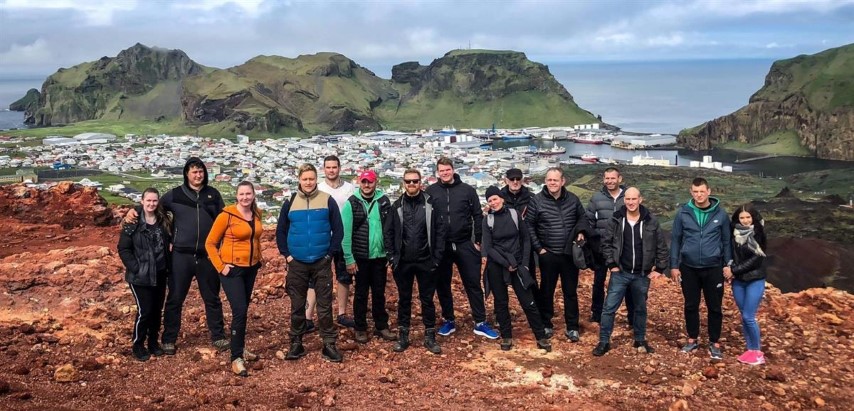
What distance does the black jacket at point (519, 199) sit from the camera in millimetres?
7012

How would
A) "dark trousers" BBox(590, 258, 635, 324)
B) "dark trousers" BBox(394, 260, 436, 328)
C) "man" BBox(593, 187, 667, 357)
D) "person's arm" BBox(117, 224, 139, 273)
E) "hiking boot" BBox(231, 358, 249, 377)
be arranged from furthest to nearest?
"dark trousers" BBox(590, 258, 635, 324) < "dark trousers" BBox(394, 260, 436, 328) < "man" BBox(593, 187, 667, 357) < "person's arm" BBox(117, 224, 139, 273) < "hiking boot" BBox(231, 358, 249, 377)

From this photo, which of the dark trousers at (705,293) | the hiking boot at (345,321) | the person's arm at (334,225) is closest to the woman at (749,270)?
the dark trousers at (705,293)

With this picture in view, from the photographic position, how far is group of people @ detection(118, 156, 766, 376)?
6.12 m

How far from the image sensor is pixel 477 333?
7.21m

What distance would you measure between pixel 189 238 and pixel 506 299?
3.34 metres

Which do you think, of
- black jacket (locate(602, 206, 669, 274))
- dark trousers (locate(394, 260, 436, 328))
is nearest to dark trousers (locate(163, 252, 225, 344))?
dark trousers (locate(394, 260, 436, 328))

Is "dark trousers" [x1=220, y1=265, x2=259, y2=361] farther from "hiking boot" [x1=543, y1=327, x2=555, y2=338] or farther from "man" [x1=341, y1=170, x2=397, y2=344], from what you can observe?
"hiking boot" [x1=543, y1=327, x2=555, y2=338]

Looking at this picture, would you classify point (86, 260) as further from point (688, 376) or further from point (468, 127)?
point (468, 127)

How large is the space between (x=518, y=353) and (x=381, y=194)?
2232mm

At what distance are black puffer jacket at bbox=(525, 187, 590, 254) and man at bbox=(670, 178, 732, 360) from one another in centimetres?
98

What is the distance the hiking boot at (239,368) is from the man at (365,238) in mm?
1341

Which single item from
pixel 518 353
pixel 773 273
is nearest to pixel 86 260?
pixel 518 353

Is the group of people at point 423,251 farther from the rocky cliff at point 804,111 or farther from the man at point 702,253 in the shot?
the rocky cliff at point 804,111

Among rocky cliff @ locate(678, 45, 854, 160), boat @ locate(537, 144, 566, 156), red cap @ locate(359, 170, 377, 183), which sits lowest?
boat @ locate(537, 144, 566, 156)
